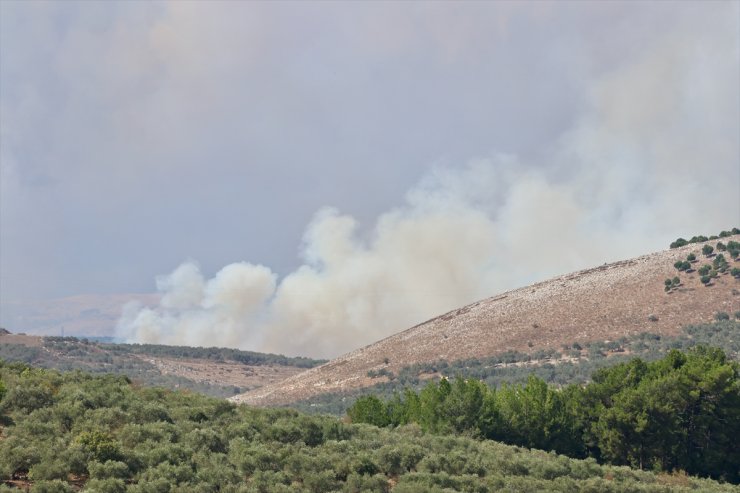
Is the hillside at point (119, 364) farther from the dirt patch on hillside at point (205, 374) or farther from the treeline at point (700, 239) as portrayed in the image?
the treeline at point (700, 239)

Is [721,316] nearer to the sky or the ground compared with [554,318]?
nearer to the ground

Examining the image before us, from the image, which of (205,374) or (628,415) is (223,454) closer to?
(628,415)

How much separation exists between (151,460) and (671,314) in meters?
100.0

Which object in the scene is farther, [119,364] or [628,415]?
[119,364]

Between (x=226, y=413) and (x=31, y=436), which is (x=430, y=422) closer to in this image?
(x=226, y=413)

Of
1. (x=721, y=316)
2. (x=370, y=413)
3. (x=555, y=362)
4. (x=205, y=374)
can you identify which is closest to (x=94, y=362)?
(x=205, y=374)

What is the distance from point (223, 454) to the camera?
38125 millimetres

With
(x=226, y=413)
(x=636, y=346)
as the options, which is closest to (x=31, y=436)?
(x=226, y=413)

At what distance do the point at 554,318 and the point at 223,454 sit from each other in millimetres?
100220

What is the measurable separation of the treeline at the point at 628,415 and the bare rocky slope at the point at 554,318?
55833 mm

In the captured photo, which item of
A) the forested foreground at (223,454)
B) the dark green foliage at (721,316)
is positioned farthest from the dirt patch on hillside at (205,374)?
the forested foreground at (223,454)

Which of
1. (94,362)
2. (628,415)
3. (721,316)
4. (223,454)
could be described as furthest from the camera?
(94,362)

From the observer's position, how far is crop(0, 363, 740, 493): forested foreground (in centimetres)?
3381

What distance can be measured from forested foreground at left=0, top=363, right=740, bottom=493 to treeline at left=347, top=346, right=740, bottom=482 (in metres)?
9.19
